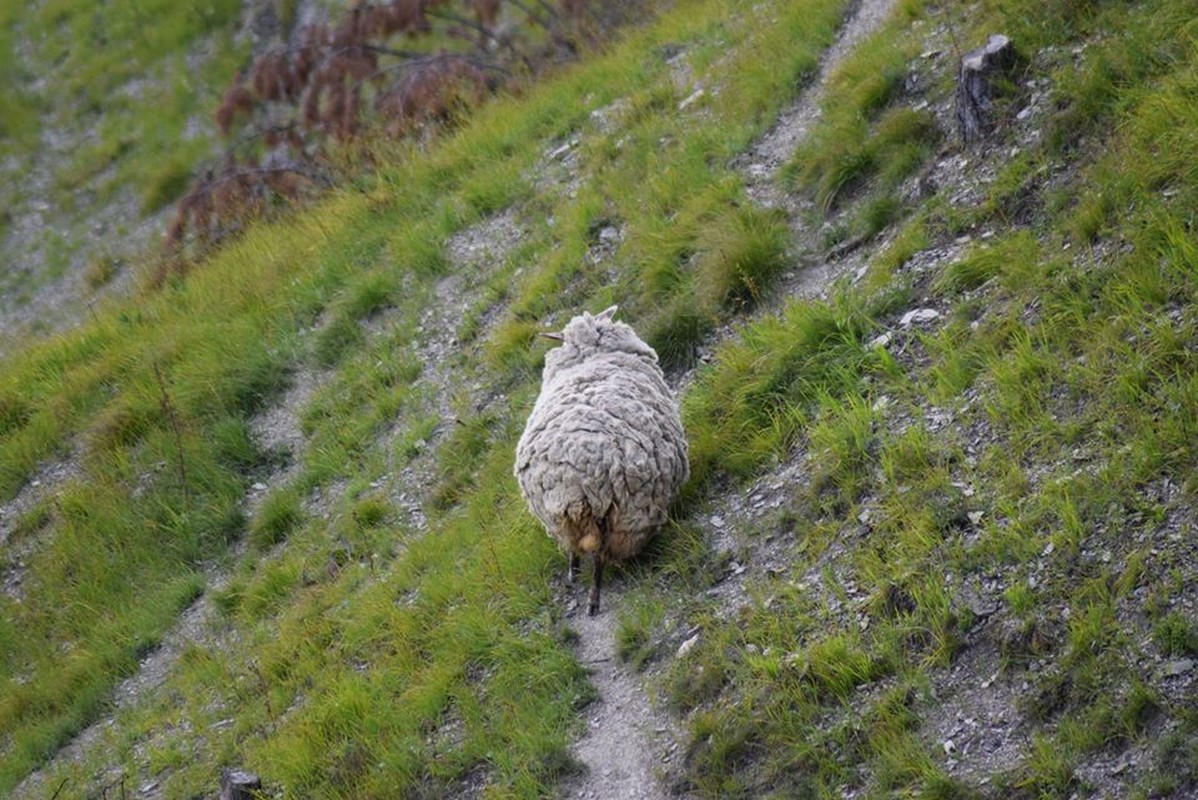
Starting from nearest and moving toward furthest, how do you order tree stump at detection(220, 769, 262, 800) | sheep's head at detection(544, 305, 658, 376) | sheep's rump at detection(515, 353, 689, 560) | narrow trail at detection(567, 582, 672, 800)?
narrow trail at detection(567, 582, 672, 800) → sheep's rump at detection(515, 353, 689, 560) → tree stump at detection(220, 769, 262, 800) → sheep's head at detection(544, 305, 658, 376)

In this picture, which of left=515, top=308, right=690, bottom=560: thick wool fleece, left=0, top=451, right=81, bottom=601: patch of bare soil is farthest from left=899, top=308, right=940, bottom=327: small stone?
left=0, top=451, right=81, bottom=601: patch of bare soil

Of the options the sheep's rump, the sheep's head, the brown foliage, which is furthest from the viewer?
the brown foliage

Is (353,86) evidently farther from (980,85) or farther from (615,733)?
(615,733)

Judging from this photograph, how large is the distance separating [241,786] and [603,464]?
10.3 feet

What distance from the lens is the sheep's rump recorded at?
7562 mm

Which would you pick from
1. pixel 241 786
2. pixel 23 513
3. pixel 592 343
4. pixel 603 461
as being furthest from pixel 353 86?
pixel 241 786

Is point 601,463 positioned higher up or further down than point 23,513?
further down

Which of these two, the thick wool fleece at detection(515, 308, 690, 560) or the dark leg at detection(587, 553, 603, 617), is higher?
the thick wool fleece at detection(515, 308, 690, 560)

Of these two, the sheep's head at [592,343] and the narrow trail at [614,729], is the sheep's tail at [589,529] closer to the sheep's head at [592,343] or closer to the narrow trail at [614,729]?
the narrow trail at [614,729]

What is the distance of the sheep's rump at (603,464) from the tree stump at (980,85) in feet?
12.1

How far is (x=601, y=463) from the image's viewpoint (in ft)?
24.7

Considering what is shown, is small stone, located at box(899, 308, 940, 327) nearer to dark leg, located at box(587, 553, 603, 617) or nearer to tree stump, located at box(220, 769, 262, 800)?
dark leg, located at box(587, 553, 603, 617)

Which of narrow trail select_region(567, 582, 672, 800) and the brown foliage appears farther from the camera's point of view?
the brown foliage

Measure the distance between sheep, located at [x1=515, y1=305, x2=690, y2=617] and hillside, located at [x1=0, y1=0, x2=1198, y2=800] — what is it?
0.36 m
